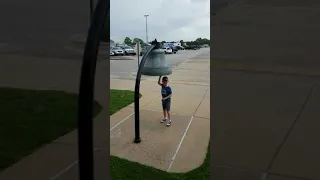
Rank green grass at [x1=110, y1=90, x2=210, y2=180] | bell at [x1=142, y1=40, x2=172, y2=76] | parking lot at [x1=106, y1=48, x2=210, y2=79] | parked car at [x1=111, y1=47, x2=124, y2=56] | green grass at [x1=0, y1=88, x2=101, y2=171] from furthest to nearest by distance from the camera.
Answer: parked car at [x1=111, y1=47, x2=124, y2=56]
parking lot at [x1=106, y1=48, x2=210, y2=79]
bell at [x1=142, y1=40, x2=172, y2=76]
green grass at [x1=110, y1=90, x2=210, y2=180]
green grass at [x1=0, y1=88, x2=101, y2=171]

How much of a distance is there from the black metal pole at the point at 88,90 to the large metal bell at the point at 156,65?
2.87m

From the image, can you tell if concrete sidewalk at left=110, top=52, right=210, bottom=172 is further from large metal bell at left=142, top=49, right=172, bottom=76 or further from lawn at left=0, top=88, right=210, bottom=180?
lawn at left=0, top=88, right=210, bottom=180

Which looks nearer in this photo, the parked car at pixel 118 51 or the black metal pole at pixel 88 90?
the black metal pole at pixel 88 90

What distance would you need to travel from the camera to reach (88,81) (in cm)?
151

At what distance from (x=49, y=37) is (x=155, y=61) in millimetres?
2047

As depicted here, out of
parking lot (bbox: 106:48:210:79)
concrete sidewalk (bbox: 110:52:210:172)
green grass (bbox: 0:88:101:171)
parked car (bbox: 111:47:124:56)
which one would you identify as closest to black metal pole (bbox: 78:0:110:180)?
green grass (bbox: 0:88:101:171)

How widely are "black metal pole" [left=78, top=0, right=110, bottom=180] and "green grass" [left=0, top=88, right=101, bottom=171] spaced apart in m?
1.32

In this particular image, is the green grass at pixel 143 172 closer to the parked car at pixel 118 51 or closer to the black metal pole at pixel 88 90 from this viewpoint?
the black metal pole at pixel 88 90

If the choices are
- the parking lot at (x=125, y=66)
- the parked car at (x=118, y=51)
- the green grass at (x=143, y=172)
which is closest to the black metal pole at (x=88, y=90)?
the parking lot at (x=125, y=66)

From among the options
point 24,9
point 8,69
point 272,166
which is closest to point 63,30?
point 24,9

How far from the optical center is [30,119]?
271 centimetres

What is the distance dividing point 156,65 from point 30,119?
219 centimetres

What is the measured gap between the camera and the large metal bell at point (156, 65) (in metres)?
4.38

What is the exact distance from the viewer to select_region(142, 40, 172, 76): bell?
4375 mm
